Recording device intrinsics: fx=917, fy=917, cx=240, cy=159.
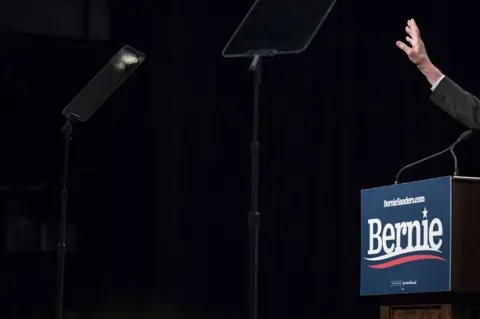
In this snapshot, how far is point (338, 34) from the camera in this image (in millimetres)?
5590

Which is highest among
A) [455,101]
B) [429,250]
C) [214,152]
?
[214,152]

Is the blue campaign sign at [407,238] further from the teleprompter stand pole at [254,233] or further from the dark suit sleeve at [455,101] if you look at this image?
the teleprompter stand pole at [254,233]

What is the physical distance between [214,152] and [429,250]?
109 inches

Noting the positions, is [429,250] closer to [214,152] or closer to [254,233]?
[254,233]

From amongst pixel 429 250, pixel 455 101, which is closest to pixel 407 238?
pixel 429 250

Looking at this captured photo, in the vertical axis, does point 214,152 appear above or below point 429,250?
above

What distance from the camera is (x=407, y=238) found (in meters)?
2.71

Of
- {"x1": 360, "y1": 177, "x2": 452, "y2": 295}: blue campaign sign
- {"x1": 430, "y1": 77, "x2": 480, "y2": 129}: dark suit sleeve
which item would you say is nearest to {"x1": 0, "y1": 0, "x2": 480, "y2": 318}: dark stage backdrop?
{"x1": 360, "y1": 177, "x2": 452, "y2": 295}: blue campaign sign

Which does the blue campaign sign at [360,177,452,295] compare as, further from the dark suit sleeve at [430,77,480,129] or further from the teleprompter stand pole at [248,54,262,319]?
the teleprompter stand pole at [248,54,262,319]

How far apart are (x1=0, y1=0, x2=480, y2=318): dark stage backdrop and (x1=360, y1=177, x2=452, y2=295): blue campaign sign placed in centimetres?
234

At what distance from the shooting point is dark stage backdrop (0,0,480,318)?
4.95 m

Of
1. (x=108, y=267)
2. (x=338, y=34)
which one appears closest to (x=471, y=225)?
(x=108, y=267)

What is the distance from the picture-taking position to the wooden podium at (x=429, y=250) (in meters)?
2.51

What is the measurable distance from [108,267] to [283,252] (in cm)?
104
